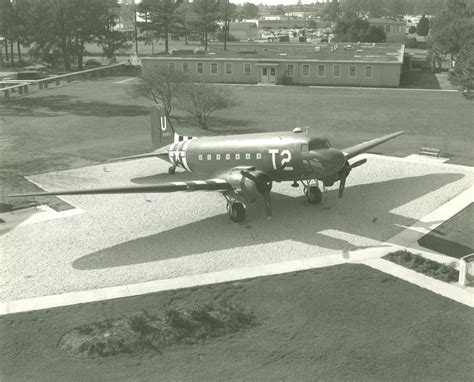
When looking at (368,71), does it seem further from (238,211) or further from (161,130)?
(238,211)

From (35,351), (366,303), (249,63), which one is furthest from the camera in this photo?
(249,63)

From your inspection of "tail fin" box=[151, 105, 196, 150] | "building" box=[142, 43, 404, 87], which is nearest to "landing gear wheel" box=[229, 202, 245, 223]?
"tail fin" box=[151, 105, 196, 150]

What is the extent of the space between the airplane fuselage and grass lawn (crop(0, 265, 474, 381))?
7660mm

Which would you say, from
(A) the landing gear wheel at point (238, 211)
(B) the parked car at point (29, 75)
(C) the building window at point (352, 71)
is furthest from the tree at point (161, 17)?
(A) the landing gear wheel at point (238, 211)

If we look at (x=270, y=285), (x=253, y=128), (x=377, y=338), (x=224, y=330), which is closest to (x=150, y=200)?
(x=270, y=285)

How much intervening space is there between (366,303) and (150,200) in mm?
15905

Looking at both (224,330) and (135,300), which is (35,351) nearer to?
(135,300)

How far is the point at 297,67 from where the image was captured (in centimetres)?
8475

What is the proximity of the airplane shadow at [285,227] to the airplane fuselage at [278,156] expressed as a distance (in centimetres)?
241

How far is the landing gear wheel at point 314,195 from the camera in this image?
3142 cm

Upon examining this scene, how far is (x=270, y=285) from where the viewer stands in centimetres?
2245

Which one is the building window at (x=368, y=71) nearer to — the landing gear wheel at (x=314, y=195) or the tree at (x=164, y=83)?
the tree at (x=164, y=83)

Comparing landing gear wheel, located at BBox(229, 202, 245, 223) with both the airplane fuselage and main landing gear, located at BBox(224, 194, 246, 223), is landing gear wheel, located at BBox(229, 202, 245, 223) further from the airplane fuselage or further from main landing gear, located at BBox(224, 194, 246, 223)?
the airplane fuselage

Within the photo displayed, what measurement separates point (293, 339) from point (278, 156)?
40.8 ft
